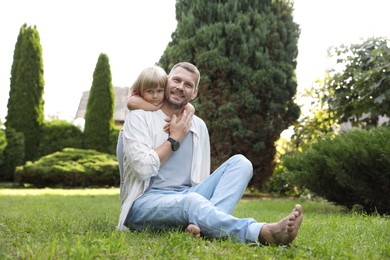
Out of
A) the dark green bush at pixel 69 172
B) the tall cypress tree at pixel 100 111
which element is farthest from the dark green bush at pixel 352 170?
the tall cypress tree at pixel 100 111

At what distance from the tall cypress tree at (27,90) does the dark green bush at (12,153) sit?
0.66m

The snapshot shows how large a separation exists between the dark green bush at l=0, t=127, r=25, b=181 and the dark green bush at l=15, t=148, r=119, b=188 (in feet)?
5.22

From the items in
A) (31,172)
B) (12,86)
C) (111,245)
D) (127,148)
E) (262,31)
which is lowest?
(31,172)

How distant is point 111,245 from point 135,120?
1211 mm

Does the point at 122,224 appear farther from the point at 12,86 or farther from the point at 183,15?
the point at 12,86

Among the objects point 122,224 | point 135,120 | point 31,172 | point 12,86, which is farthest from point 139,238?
point 12,86

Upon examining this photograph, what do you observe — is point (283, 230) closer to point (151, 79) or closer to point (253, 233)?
point (253, 233)

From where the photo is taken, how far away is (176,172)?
3557mm

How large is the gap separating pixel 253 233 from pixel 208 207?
31 centimetres

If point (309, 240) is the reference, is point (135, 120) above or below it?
above

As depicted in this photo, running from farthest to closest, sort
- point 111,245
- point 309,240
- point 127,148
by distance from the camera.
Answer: point 127,148
point 309,240
point 111,245

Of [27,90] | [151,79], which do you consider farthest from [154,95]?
[27,90]

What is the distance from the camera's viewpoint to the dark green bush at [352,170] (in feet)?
19.5

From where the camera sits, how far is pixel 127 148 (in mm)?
3361
